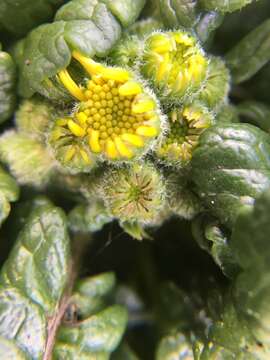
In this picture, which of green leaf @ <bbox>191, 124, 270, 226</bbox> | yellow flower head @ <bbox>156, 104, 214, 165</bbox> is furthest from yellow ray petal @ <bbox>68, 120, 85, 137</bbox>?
green leaf @ <bbox>191, 124, 270, 226</bbox>

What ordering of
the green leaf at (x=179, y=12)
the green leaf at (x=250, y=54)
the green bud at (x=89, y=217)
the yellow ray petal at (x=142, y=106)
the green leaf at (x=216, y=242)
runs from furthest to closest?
the green leaf at (x=250, y=54) → the green bud at (x=89, y=217) → the green leaf at (x=179, y=12) → the green leaf at (x=216, y=242) → the yellow ray petal at (x=142, y=106)

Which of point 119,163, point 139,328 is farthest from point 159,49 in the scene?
point 139,328

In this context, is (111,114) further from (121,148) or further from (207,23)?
(207,23)

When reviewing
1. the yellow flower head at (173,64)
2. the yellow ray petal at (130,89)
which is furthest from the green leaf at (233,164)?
the yellow ray petal at (130,89)

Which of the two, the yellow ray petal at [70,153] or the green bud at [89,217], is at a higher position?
the yellow ray petal at [70,153]

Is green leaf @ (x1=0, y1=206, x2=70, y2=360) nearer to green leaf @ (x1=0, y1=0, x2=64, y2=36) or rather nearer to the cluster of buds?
the cluster of buds

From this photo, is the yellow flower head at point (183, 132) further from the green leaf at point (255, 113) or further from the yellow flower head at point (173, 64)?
the green leaf at point (255, 113)
